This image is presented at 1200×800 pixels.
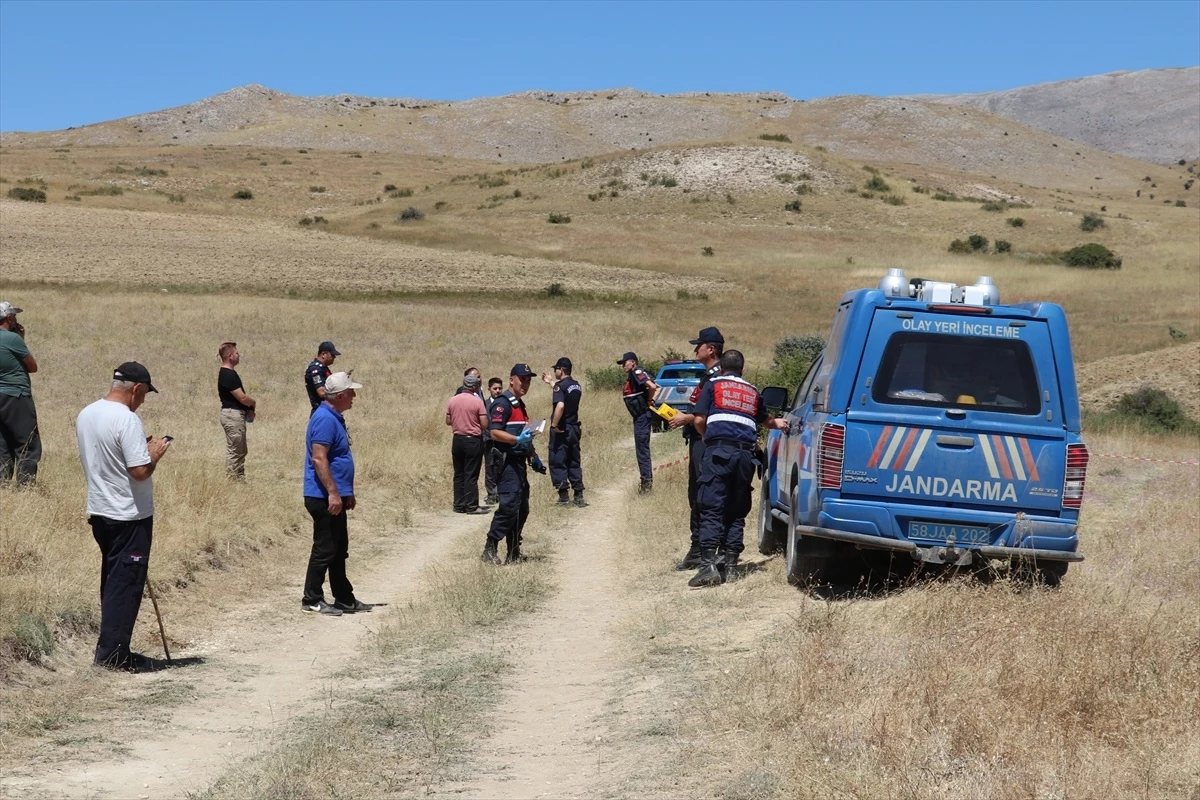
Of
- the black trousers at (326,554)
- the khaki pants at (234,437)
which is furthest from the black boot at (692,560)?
the khaki pants at (234,437)

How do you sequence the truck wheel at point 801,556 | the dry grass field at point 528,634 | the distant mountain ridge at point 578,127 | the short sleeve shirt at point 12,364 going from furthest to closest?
the distant mountain ridge at point 578,127 < the short sleeve shirt at point 12,364 < the truck wheel at point 801,556 < the dry grass field at point 528,634

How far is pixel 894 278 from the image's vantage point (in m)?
9.30

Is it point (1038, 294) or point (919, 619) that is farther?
point (1038, 294)

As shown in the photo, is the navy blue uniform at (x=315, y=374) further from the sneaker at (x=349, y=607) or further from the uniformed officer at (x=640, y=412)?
the sneaker at (x=349, y=607)

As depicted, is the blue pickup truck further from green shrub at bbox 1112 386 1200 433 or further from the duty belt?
green shrub at bbox 1112 386 1200 433

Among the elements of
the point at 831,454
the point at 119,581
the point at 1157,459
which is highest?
the point at 831,454

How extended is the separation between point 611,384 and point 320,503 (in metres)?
19.6

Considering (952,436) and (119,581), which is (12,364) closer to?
(119,581)

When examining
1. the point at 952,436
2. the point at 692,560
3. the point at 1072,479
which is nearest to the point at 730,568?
the point at 692,560

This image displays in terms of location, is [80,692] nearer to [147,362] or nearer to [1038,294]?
[147,362]

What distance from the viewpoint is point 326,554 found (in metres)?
10.3

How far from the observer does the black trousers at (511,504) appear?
1244 cm

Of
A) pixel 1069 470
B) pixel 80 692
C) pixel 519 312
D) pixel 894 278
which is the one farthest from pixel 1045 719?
pixel 519 312

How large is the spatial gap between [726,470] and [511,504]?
276 centimetres
